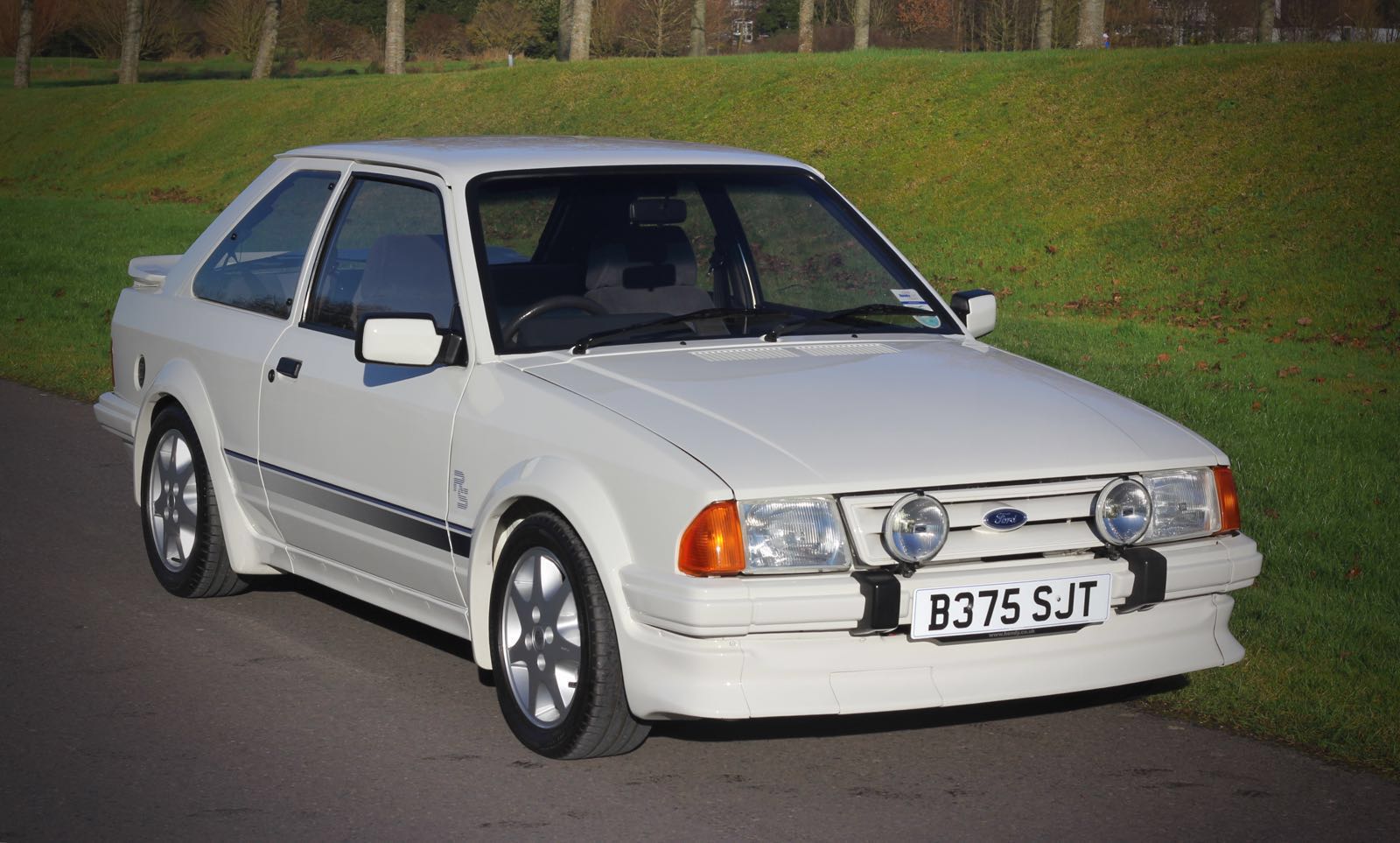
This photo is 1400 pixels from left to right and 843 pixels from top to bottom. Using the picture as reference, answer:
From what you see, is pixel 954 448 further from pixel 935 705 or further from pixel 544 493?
pixel 544 493

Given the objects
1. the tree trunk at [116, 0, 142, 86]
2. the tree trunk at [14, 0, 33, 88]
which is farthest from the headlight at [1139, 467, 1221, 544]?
the tree trunk at [14, 0, 33, 88]

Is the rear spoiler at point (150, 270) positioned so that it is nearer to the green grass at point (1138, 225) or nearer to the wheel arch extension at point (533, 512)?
the wheel arch extension at point (533, 512)

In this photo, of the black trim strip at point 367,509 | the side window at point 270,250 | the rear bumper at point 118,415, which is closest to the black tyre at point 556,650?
the black trim strip at point 367,509

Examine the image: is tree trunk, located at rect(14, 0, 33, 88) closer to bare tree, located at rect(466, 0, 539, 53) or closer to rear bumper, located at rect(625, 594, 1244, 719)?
bare tree, located at rect(466, 0, 539, 53)

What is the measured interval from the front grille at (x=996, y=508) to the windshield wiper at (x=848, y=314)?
1.30 m

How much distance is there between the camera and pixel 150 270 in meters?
7.39

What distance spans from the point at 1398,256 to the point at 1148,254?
9.44 feet

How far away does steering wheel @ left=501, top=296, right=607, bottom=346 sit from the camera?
5.30 metres

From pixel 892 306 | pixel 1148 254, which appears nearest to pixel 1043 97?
pixel 1148 254

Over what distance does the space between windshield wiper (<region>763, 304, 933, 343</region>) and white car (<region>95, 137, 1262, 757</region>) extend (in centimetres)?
3

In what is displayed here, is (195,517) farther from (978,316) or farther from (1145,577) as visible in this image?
A: (1145,577)

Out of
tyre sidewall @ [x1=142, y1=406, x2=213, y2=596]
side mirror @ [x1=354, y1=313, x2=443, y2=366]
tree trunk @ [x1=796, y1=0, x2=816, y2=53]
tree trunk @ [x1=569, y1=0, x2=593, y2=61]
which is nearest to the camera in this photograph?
side mirror @ [x1=354, y1=313, x2=443, y2=366]

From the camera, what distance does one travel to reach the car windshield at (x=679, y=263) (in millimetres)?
5484

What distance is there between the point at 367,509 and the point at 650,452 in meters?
1.48
